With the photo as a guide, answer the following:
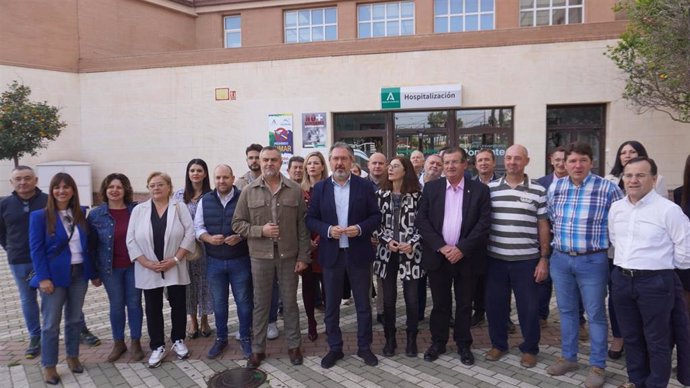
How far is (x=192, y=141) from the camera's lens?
15.5 meters

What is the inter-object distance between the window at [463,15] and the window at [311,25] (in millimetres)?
4223

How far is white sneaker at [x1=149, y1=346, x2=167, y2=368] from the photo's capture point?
14.7ft

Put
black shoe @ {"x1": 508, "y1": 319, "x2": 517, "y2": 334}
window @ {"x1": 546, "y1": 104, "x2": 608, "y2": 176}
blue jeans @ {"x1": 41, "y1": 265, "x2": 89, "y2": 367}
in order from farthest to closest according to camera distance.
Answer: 1. window @ {"x1": 546, "y1": 104, "x2": 608, "y2": 176}
2. black shoe @ {"x1": 508, "y1": 319, "x2": 517, "y2": 334}
3. blue jeans @ {"x1": 41, "y1": 265, "x2": 89, "y2": 367}

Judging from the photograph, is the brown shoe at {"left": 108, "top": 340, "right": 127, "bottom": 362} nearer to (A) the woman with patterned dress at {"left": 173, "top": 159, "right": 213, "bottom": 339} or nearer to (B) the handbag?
(A) the woman with patterned dress at {"left": 173, "top": 159, "right": 213, "bottom": 339}

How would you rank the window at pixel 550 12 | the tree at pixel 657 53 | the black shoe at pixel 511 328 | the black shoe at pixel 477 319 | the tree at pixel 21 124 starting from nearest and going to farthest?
1. the black shoe at pixel 511 328
2. the black shoe at pixel 477 319
3. the tree at pixel 657 53
4. the tree at pixel 21 124
5. the window at pixel 550 12

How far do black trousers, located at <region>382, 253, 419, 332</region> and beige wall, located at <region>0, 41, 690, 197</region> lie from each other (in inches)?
388

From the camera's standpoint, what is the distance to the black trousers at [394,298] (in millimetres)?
4590

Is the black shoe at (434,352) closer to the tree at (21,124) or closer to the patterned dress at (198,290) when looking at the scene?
the patterned dress at (198,290)

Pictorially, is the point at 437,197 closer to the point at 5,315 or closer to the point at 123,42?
the point at 5,315

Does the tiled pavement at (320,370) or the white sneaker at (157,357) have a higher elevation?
the white sneaker at (157,357)

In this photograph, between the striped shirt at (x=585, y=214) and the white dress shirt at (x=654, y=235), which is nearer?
the white dress shirt at (x=654, y=235)

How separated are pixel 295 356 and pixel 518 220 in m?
2.44

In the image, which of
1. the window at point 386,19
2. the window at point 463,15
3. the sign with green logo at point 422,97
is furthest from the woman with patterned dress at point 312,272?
the window at point 463,15

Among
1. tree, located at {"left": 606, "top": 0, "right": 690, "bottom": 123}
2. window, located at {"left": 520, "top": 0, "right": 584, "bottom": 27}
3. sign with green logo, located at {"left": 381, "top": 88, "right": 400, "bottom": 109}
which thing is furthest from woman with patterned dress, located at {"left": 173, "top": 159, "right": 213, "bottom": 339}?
window, located at {"left": 520, "top": 0, "right": 584, "bottom": 27}
